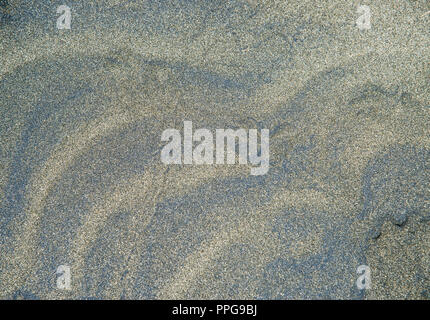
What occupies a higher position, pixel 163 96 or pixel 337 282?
pixel 163 96

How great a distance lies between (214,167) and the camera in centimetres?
181

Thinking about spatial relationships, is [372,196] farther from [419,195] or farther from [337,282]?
[337,282]

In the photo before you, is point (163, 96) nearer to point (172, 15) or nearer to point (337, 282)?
point (172, 15)

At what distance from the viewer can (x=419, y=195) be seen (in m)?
1.78

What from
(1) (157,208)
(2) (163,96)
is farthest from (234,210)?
(2) (163,96)

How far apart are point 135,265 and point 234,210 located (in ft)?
1.84

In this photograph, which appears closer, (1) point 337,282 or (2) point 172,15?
(1) point 337,282

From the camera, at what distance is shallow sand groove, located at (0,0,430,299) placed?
1747 mm

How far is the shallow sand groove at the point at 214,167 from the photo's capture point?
5.73ft

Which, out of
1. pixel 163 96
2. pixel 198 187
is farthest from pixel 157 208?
pixel 163 96

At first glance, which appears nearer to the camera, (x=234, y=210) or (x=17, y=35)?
(x=234, y=210)

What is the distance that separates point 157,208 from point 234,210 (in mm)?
388

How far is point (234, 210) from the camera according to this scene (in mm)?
1794

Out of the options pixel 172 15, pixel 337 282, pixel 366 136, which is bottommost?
pixel 337 282
